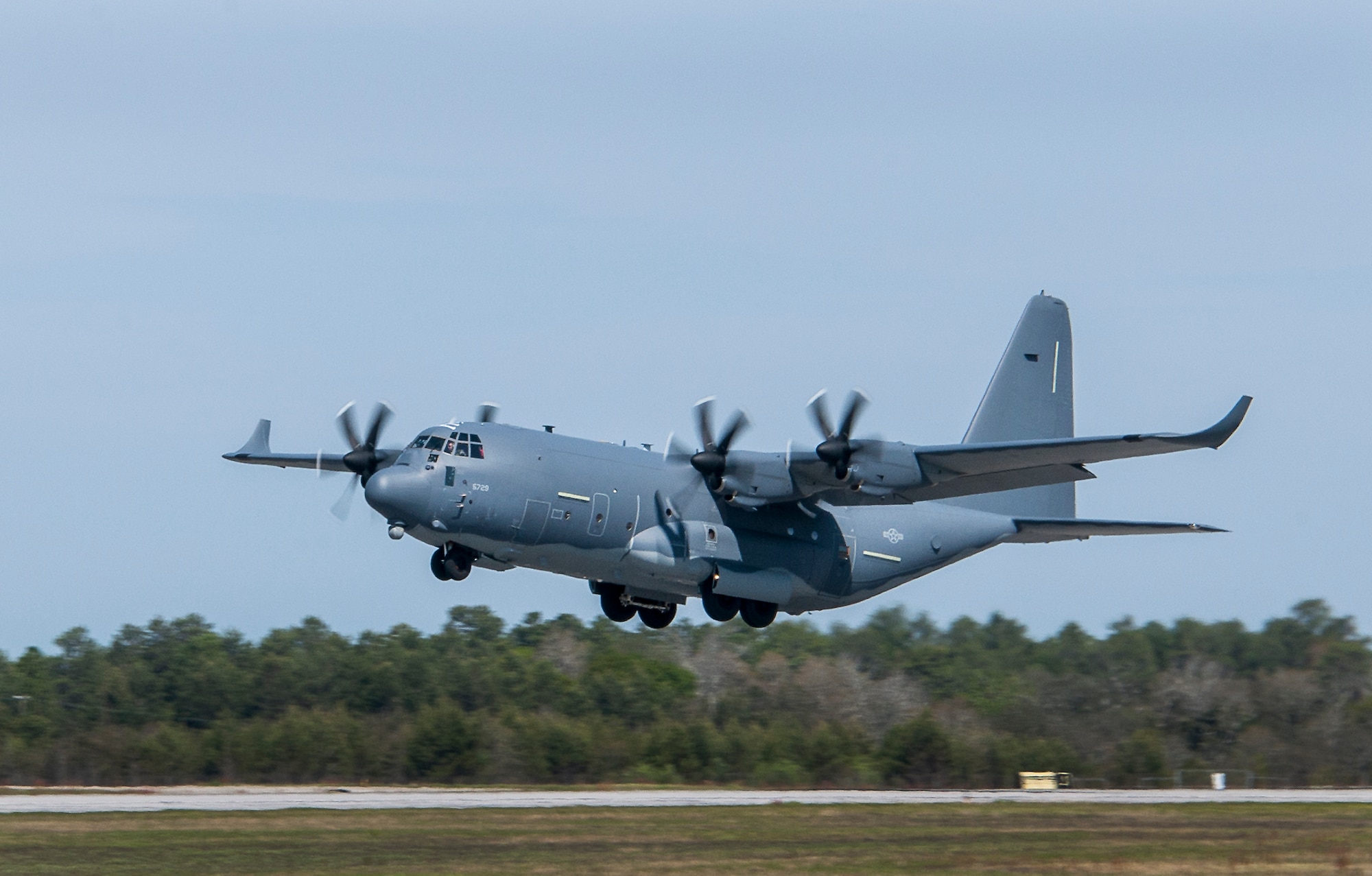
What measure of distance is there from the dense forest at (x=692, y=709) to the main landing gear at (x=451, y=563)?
14359 mm

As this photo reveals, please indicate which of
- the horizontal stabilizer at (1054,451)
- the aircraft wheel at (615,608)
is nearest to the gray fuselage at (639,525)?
the aircraft wheel at (615,608)

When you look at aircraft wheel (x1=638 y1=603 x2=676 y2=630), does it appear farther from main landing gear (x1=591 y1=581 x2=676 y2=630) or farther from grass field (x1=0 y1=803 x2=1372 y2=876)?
grass field (x1=0 y1=803 x2=1372 y2=876)

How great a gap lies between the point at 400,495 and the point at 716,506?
5.84m

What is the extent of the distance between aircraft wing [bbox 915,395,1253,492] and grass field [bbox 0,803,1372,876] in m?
5.86

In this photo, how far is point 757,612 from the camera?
2884 centimetres

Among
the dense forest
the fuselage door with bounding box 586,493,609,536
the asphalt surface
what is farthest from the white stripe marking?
the dense forest

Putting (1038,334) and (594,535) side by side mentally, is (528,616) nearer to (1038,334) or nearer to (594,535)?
(1038,334)

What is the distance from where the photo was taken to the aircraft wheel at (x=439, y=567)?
2647 cm

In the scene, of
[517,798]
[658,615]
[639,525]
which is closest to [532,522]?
[639,525]

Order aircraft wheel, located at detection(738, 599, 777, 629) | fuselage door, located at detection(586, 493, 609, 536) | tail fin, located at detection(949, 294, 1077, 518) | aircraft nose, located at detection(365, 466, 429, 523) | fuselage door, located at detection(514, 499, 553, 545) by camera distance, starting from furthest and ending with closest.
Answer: tail fin, located at detection(949, 294, 1077, 518) < aircraft wheel, located at detection(738, 599, 777, 629) < fuselage door, located at detection(586, 493, 609, 536) < fuselage door, located at detection(514, 499, 553, 545) < aircraft nose, located at detection(365, 466, 429, 523)

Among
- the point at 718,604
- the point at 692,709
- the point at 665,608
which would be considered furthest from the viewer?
the point at 692,709

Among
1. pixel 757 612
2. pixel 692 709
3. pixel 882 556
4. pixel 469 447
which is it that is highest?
pixel 469 447

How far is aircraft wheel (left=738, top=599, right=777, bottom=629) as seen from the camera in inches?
1131

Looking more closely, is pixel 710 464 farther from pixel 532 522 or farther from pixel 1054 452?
pixel 1054 452
